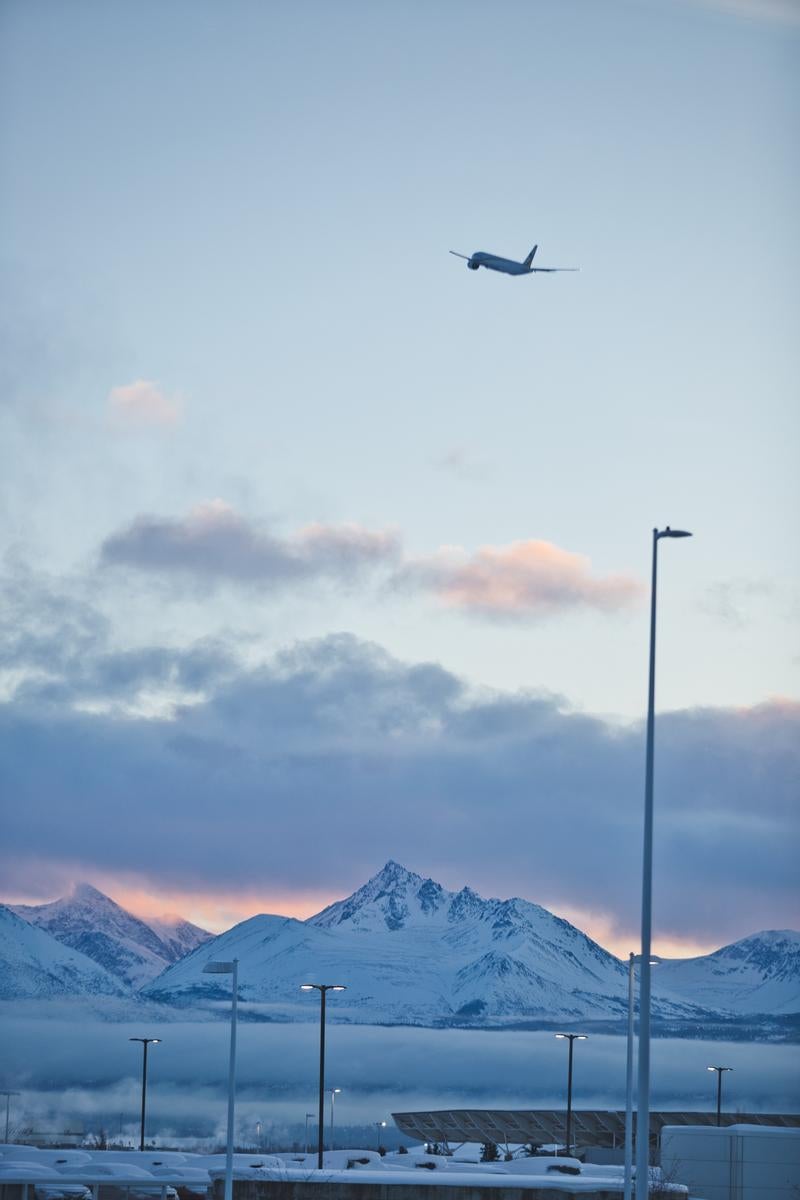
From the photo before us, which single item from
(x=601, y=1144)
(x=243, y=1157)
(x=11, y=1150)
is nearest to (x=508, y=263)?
(x=243, y=1157)

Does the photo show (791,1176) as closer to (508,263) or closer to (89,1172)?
(89,1172)

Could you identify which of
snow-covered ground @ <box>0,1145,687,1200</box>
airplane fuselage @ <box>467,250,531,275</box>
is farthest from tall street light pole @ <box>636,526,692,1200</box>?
airplane fuselage @ <box>467,250,531,275</box>

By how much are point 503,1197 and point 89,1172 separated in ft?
66.5

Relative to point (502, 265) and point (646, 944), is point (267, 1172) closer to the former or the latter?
point (646, 944)

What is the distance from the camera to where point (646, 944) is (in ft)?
133

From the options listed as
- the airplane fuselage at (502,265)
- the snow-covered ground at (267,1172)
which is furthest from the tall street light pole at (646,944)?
the airplane fuselage at (502,265)

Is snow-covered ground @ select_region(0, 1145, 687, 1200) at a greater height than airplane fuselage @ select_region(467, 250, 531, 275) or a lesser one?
lesser

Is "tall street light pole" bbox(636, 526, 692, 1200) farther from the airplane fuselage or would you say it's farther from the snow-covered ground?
the airplane fuselage

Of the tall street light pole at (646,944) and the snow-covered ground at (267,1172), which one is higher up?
the tall street light pole at (646,944)

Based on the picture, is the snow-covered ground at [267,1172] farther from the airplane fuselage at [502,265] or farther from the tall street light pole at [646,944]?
the airplane fuselage at [502,265]

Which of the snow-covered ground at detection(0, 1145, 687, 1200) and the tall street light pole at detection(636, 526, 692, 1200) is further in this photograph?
the snow-covered ground at detection(0, 1145, 687, 1200)

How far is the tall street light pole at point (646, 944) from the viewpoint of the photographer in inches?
1535

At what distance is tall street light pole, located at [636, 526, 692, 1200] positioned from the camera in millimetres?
39000

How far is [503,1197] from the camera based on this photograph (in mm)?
62188
